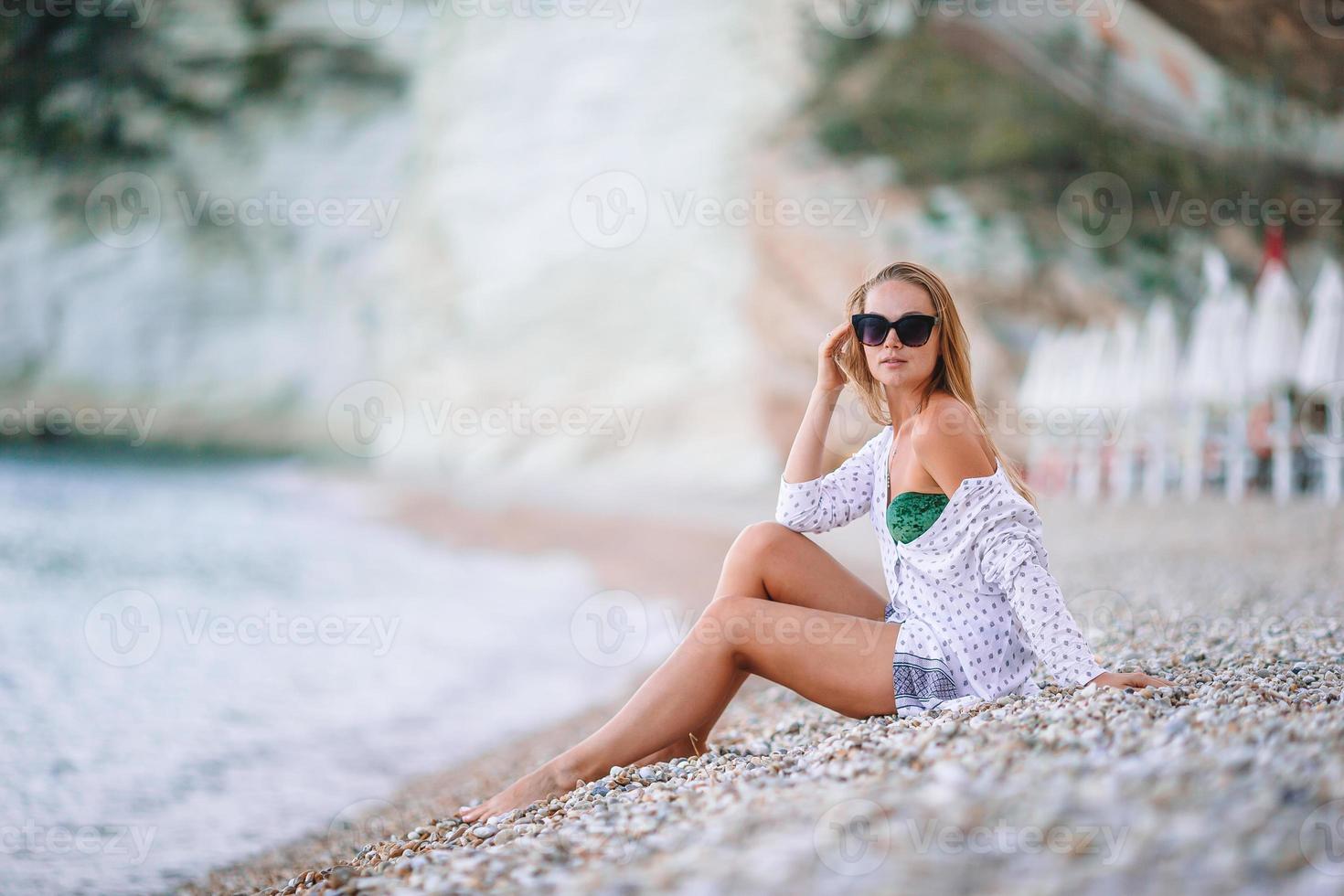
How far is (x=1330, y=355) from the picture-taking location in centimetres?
779

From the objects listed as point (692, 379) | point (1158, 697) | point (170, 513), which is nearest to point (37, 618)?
point (1158, 697)

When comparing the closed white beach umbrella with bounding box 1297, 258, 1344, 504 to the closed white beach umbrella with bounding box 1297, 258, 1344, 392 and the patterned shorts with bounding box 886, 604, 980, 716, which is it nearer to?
the closed white beach umbrella with bounding box 1297, 258, 1344, 392

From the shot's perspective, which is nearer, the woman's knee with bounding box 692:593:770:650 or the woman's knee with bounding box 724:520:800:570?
the woman's knee with bounding box 692:593:770:650

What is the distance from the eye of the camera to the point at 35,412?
2628 centimetres

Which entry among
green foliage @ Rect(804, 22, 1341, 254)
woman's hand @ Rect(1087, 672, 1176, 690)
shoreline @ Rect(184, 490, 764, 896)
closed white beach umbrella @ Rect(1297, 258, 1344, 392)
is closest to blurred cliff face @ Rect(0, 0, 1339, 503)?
green foliage @ Rect(804, 22, 1341, 254)

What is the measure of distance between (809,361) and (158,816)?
12.0 metres

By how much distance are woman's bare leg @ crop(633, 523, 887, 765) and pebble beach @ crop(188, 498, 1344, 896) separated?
9.5 inches

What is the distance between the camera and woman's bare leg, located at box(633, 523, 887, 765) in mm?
2131

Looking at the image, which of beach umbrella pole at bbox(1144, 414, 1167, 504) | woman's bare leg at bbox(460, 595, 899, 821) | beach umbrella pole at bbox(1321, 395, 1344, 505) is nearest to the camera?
woman's bare leg at bbox(460, 595, 899, 821)

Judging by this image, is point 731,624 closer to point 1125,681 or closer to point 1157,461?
point 1125,681

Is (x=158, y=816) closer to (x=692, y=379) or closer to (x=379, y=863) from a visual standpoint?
(x=379, y=863)

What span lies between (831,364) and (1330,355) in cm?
746

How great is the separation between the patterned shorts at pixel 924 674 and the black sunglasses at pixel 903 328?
0.59m

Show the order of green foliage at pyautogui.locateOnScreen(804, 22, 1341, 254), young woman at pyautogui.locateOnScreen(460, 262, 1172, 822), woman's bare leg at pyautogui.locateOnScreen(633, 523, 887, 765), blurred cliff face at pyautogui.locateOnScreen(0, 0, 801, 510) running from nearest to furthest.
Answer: young woman at pyautogui.locateOnScreen(460, 262, 1172, 822) → woman's bare leg at pyautogui.locateOnScreen(633, 523, 887, 765) → green foliage at pyautogui.locateOnScreen(804, 22, 1341, 254) → blurred cliff face at pyautogui.locateOnScreen(0, 0, 801, 510)
